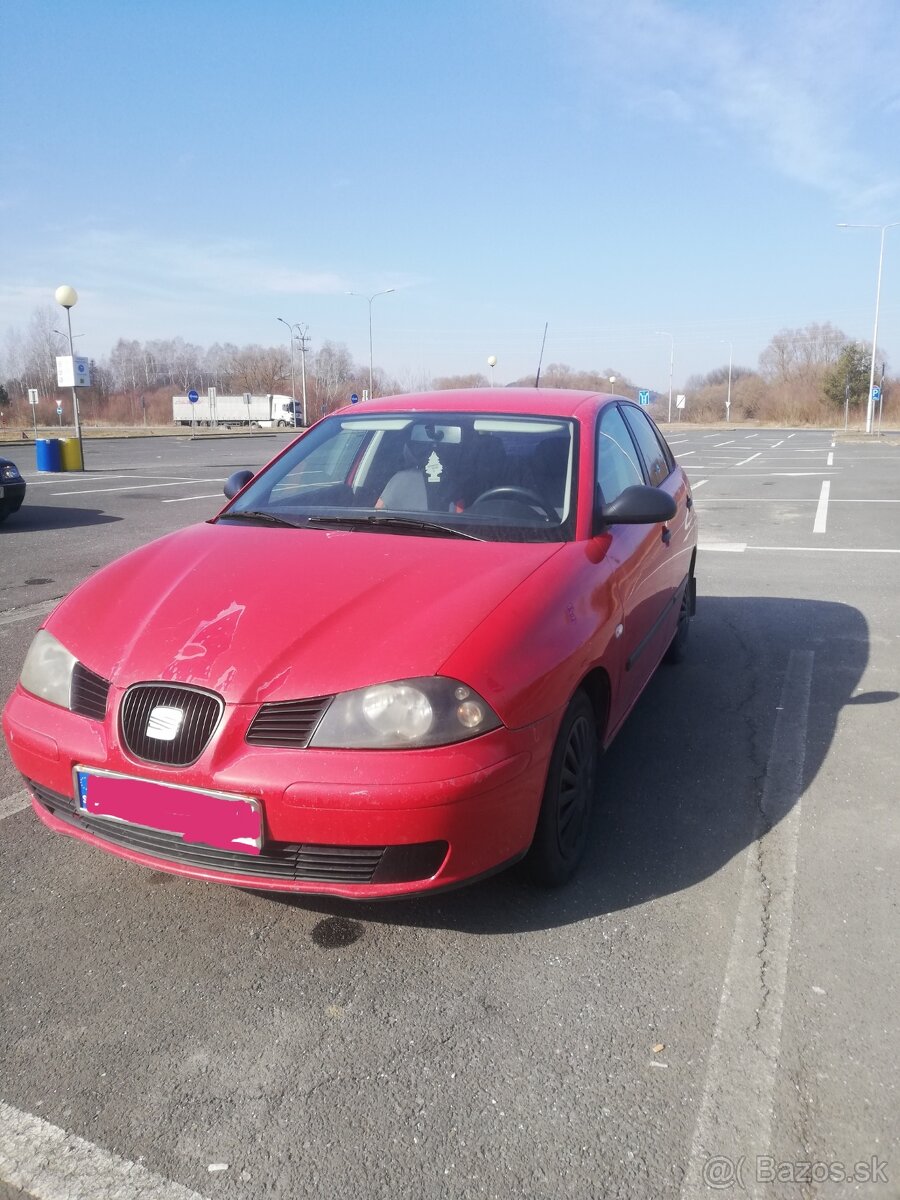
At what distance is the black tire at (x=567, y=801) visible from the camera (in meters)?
2.77

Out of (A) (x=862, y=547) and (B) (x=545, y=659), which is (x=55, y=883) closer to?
(B) (x=545, y=659)

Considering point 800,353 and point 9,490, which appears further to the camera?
point 800,353

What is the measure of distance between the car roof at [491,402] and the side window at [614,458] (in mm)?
122

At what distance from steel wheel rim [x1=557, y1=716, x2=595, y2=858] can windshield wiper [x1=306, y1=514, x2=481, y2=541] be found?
0.78m

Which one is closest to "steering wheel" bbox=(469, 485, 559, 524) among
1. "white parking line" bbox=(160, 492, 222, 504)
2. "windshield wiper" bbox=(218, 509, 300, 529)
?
"windshield wiper" bbox=(218, 509, 300, 529)

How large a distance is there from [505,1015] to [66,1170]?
1043 millimetres

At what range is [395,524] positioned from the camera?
3.44 m

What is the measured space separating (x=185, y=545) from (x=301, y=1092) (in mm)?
1921

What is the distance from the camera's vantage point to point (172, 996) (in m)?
2.46

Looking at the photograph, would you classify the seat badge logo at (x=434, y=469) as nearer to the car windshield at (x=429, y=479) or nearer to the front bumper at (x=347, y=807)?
the car windshield at (x=429, y=479)

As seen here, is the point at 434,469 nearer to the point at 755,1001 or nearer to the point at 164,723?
the point at 164,723

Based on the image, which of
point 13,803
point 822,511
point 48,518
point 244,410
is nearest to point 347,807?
point 13,803

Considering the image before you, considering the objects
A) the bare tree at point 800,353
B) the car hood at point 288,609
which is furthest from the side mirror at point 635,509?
the bare tree at point 800,353

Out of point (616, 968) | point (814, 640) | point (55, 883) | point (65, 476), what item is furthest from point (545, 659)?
point (65, 476)
